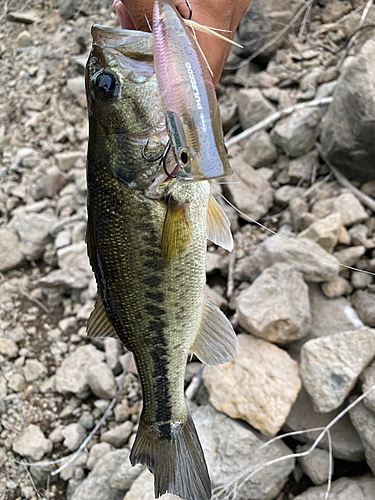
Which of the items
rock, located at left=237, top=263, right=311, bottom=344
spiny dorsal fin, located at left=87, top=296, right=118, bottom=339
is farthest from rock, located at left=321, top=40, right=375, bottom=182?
spiny dorsal fin, located at left=87, top=296, right=118, bottom=339

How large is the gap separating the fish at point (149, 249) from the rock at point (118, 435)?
1.29 metres

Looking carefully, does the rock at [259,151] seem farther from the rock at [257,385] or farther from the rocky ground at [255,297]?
the rock at [257,385]

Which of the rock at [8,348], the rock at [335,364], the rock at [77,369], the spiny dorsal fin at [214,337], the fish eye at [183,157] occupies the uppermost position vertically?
the fish eye at [183,157]

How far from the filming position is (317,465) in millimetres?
2629

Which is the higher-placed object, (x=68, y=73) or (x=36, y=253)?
(x=68, y=73)

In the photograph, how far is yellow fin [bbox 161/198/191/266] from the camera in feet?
4.91

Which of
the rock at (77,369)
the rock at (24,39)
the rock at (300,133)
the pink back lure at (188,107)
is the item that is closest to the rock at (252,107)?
the rock at (300,133)

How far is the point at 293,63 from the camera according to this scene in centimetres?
479

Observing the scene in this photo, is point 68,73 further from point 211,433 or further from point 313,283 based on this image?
point 211,433

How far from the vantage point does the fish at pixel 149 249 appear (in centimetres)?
145

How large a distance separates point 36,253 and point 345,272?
2.85 meters

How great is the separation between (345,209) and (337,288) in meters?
0.69

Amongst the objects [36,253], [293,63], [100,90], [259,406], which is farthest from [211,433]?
[293,63]

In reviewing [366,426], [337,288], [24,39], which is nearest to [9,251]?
[337,288]
